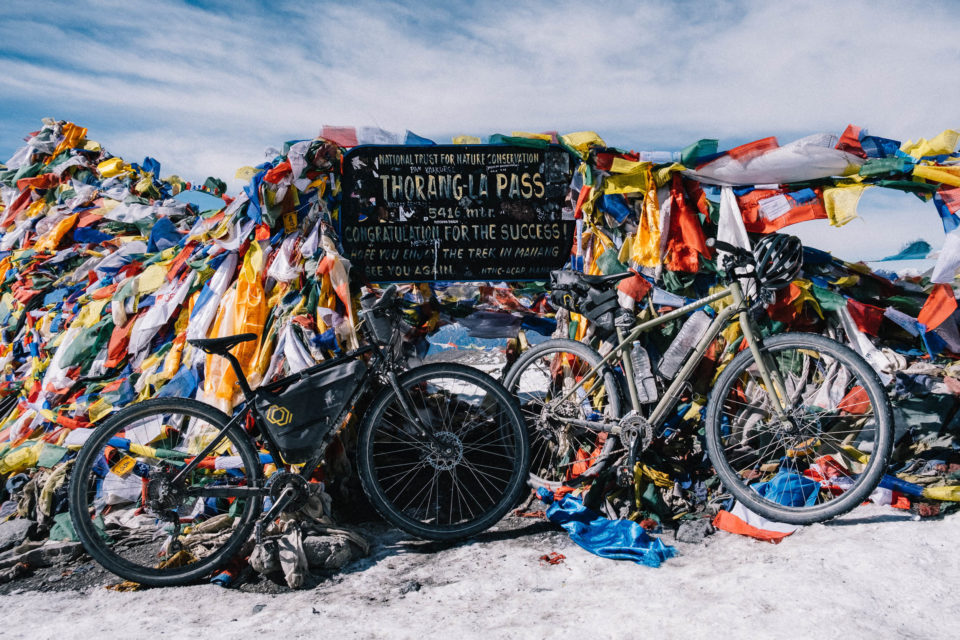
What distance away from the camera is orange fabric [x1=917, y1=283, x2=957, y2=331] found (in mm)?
4184

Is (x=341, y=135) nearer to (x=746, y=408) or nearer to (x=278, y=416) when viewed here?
(x=278, y=416)

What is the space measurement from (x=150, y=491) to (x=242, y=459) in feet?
1.66

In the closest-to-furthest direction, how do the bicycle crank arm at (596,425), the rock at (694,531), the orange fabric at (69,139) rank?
the rock at (694,531), the bicycle crank arm at (596,425), the orange fabric at (69,139)

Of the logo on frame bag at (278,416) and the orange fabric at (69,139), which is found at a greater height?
the orange fabric at (69,139)

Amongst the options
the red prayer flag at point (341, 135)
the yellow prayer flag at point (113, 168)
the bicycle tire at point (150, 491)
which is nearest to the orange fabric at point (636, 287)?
the red prayer flag at point (341, 135)

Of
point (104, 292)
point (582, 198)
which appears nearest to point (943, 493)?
point (582, 198)

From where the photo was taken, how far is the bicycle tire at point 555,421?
4.63 metres

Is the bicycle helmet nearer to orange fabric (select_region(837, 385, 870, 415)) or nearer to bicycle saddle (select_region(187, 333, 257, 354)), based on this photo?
orange fabric (select_region(837, 385, 870, 415))

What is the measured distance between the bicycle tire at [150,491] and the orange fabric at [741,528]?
276 cm

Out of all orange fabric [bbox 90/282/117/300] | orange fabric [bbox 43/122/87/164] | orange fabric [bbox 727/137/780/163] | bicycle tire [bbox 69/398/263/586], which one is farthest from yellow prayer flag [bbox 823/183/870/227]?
orange fabric [bbox 43/122/87/164]

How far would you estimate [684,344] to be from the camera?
14.6 feet

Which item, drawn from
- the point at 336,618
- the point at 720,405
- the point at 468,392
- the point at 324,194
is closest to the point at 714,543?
the point at 720,405

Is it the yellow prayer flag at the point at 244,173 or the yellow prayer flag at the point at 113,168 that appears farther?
the yellow prayer flag at the point at 113,168

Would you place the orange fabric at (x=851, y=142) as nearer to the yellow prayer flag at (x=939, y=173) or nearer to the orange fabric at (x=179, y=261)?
the yellow prayer flag at (x=939, y=173)
